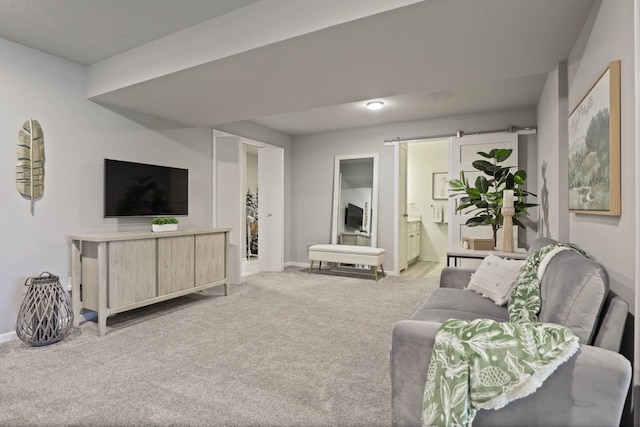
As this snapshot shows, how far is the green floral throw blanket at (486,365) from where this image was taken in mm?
1062

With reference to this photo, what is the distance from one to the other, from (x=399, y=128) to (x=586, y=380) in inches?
185

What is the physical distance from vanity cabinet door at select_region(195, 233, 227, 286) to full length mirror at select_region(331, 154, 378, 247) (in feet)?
7.48

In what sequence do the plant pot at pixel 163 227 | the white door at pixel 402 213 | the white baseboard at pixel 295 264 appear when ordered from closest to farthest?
1. the plant pot at pixel 163 227
2. the white door at pixel 402 213
3. the white baseboard at pixel 295 264

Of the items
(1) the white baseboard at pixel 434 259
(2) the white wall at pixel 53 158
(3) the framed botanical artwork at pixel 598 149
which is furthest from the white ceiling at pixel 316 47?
(1) the white baseboard at pixel 434 259

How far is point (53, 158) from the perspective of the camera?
3.00m

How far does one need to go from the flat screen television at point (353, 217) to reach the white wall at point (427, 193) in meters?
2.01

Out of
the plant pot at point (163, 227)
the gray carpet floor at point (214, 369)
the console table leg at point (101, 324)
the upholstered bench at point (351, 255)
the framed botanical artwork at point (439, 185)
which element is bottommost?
the gray carpet floor at point (214, 369)

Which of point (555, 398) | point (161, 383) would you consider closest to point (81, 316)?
point (161, 383)

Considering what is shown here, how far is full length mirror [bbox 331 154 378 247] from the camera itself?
557cm

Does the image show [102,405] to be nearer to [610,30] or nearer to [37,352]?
[37,352]

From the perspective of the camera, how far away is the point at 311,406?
5.79ft

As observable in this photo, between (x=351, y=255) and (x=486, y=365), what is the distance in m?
3.96

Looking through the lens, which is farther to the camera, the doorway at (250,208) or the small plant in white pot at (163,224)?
the doorway at (250,208)

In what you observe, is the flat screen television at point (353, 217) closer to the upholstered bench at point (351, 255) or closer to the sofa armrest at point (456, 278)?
the upholstered bench at point (351, 255)
